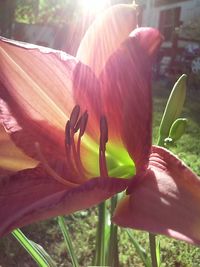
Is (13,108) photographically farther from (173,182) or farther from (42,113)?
(173,182)

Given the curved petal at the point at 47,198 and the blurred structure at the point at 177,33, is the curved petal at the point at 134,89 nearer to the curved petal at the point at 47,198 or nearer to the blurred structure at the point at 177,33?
the curved petal at the point at 47,198

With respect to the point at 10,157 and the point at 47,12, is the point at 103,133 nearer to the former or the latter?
the point at 10,157

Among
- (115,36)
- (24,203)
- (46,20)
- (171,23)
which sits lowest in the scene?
(46,20)

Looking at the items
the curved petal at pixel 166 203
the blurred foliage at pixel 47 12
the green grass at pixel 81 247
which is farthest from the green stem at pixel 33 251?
the blurred foliage at pixel 47 12

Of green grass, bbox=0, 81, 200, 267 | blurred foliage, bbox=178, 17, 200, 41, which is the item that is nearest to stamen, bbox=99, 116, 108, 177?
green grass, bbox=0, 81, 200, 267

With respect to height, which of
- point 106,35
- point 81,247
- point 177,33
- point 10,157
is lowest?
point 177,33

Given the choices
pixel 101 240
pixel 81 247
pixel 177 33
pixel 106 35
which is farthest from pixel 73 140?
pixel 177 33

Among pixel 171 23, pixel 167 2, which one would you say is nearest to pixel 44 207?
pixel 171 23
